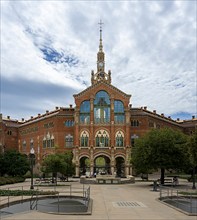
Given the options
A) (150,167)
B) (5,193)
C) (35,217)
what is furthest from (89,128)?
(35,217)

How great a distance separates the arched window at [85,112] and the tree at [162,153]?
35965 mm

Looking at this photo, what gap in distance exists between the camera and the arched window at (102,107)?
8762 cm

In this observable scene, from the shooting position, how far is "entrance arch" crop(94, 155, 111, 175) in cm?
8756

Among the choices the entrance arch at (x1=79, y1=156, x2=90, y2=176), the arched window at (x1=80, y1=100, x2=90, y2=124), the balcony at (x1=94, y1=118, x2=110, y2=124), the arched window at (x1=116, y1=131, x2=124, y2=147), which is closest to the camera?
the entrance arch at (x1=79, y1=156, x2=90, y2=176)

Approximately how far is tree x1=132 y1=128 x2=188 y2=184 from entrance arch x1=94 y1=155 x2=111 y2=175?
3535cm

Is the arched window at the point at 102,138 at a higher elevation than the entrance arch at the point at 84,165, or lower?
higher

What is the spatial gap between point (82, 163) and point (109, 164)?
7202 mm

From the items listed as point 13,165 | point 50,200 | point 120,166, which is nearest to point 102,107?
point 120,166

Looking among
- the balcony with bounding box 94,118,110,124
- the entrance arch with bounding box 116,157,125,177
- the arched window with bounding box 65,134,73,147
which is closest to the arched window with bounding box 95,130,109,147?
the balcony with bounding box 94,118,110,124

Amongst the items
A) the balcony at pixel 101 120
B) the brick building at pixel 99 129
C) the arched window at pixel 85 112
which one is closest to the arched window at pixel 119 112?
the brick building at pixel 99 129

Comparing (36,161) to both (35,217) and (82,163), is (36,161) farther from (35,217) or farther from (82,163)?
(35,217)

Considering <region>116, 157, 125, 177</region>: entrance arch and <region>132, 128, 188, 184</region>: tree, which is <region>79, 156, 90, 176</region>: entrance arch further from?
<region>132, 128, 188, 184</region>: tree

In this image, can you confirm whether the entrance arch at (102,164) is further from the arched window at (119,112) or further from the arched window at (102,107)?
the arched window at (119,112)

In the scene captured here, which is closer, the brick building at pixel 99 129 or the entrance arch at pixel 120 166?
the brick building at pixel 99 129
